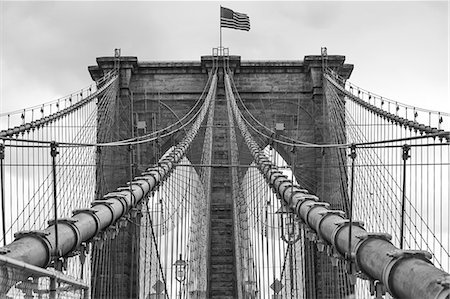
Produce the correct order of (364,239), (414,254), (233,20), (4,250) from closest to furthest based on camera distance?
(414,254), (4,250), (364,239), (233,20)

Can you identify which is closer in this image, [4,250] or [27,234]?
[4,250]

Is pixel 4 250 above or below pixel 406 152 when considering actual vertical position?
below

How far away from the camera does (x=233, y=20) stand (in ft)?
84.5

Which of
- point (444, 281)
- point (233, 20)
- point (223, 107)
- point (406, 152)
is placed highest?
point (233, 20)

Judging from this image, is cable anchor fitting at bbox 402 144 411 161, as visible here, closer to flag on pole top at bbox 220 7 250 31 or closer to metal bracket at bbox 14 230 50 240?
metal bracket at bbox 14 230 50 240

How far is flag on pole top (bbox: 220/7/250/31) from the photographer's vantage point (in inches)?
1009

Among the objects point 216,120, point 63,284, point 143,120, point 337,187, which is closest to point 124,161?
point 143,120

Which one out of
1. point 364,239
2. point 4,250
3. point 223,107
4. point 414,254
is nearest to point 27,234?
point 4,250

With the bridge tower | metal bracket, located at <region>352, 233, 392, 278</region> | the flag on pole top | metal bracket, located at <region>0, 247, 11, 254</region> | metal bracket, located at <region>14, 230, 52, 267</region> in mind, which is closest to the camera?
metal bracket, located at <region>0, 247, 11, 254</region>

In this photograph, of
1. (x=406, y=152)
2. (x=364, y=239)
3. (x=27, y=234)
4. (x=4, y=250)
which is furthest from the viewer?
(x=27, y=234)

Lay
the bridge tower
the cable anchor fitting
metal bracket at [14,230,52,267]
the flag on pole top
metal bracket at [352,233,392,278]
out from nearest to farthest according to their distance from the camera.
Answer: metal bracket at [352,233,392,278] → the cable anchor fitting → metal bracket at [14,230,52,267] → the bridge tower → the flag on pole top

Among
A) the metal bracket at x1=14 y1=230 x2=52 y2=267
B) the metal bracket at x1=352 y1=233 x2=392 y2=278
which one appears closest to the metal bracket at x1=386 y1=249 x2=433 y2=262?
the metal bracket at x1=352 y1=233 x2=392 y2=278

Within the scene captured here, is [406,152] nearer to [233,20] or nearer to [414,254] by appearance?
[414,254]

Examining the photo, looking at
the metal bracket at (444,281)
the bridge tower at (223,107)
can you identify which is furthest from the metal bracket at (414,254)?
the bridge tower at (223,107)
